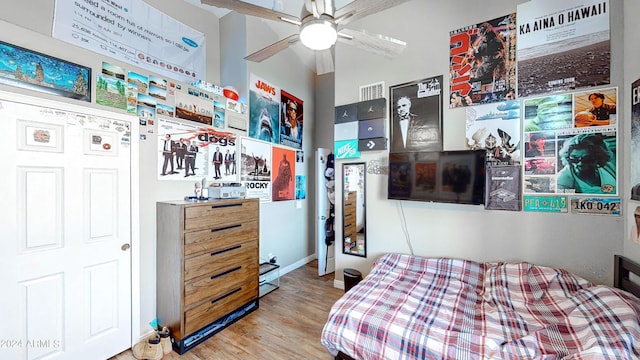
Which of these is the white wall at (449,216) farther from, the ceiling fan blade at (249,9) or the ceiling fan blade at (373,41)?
the ceiling fan blade at (249,9)

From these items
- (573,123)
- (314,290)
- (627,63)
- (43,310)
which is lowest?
(314,290)

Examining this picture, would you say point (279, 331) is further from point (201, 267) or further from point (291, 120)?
point (291, 120)

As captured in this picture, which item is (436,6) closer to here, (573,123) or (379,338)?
(573,123)

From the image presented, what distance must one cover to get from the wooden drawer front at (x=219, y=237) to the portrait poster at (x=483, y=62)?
2413mm

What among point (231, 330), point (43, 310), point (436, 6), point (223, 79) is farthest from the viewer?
point (223, 79)

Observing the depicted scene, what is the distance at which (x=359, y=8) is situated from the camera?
1561 millimetres

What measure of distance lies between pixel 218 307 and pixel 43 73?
85.0 inches

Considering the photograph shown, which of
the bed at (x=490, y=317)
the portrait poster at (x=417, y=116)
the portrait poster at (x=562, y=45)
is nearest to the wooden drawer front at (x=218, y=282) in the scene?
the bed at (x=490, y=317)

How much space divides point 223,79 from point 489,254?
3.47 m

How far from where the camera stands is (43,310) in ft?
5.27

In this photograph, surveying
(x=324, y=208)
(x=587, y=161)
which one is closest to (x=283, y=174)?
(x=324, y=208)

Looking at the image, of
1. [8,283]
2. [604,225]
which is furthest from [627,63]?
[8,283]

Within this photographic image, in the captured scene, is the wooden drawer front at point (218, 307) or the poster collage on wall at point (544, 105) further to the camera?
the wooden drawer front at point (218, 307)

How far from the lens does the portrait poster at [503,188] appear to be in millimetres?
2143
